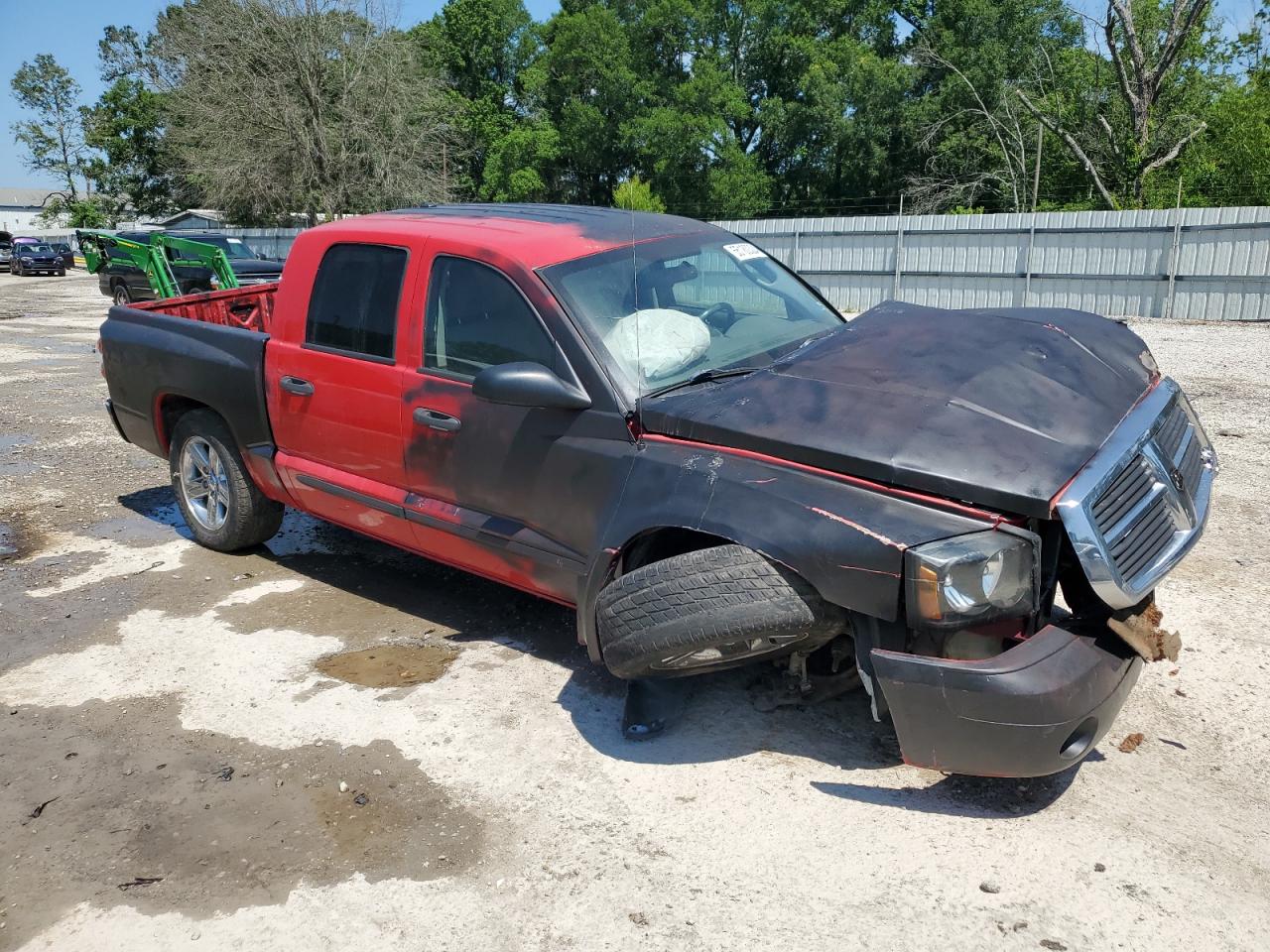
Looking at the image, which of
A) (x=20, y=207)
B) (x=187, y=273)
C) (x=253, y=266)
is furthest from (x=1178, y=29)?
(x=20, y=207)

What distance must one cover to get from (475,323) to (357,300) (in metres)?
0.77

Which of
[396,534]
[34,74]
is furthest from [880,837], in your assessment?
[34,74]

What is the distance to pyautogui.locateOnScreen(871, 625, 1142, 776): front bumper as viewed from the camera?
2.79 meters

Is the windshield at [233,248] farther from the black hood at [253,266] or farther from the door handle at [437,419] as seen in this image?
the door handle at [437,419]

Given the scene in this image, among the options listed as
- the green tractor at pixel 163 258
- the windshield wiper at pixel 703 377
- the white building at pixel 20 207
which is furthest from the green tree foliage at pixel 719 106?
the white building at pixel 20 207

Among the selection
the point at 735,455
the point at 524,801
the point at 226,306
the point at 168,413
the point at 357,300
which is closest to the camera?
the point at 735,455

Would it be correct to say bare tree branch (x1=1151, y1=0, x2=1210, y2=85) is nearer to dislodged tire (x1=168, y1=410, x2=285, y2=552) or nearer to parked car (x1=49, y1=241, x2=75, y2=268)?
dislodged tire (x1=168, y1=410, x2=285, y2=552)

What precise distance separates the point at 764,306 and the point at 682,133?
4187 centimetres

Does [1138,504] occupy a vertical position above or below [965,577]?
above

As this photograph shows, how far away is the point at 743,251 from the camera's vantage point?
15.3 feet

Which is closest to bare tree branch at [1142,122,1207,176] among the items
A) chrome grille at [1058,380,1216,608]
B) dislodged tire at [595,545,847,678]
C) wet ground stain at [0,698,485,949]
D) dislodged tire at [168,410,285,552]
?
chrome grille at [1058,380,1216,608]

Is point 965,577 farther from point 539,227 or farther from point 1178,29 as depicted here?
point 1178,29

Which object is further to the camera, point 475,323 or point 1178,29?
point 1178,29

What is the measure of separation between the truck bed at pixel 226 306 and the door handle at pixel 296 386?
2227 mm
